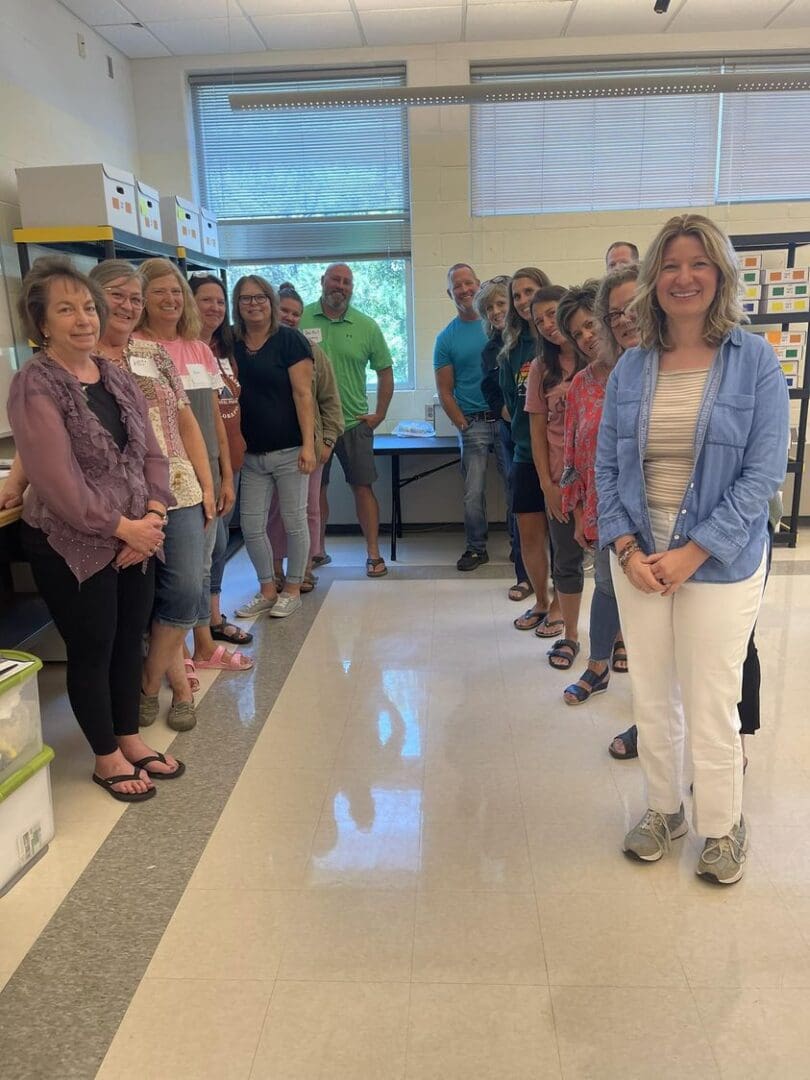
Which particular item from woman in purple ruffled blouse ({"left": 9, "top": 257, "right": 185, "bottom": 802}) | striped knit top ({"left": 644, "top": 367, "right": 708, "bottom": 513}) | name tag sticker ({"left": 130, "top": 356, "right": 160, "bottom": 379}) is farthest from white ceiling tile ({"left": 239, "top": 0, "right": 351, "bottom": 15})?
striped knit top ({"left": 644, "top": 367, "right": 708, "bottom": 513})

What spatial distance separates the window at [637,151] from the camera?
4.98m

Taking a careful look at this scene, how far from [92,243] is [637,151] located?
3512 millimetres

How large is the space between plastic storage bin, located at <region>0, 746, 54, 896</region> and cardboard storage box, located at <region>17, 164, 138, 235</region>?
2.61 metres

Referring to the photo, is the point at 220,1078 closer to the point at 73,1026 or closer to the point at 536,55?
the point at 73,1026

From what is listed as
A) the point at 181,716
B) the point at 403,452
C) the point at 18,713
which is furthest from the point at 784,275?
the point at 18,713

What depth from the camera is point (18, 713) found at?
192 cm

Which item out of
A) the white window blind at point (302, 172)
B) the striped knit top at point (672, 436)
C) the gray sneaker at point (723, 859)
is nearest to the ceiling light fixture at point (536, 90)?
the white window blind at point (302, 172)

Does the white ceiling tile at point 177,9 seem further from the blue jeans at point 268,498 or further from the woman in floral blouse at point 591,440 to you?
the woman in floral blouse at point 591,440

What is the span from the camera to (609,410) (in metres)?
1.82

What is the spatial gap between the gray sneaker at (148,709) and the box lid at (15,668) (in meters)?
0.70

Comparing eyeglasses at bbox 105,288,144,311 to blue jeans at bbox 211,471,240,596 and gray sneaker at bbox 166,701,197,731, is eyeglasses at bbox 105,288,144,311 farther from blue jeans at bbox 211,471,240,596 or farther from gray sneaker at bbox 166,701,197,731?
gray sneaker at bbox 166,701,197,731

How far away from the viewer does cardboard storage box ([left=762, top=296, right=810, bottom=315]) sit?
412cm

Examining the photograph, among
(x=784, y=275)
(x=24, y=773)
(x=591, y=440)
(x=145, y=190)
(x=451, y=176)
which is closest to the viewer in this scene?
(x=24, y=773)

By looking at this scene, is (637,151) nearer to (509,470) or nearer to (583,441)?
(509,470)
